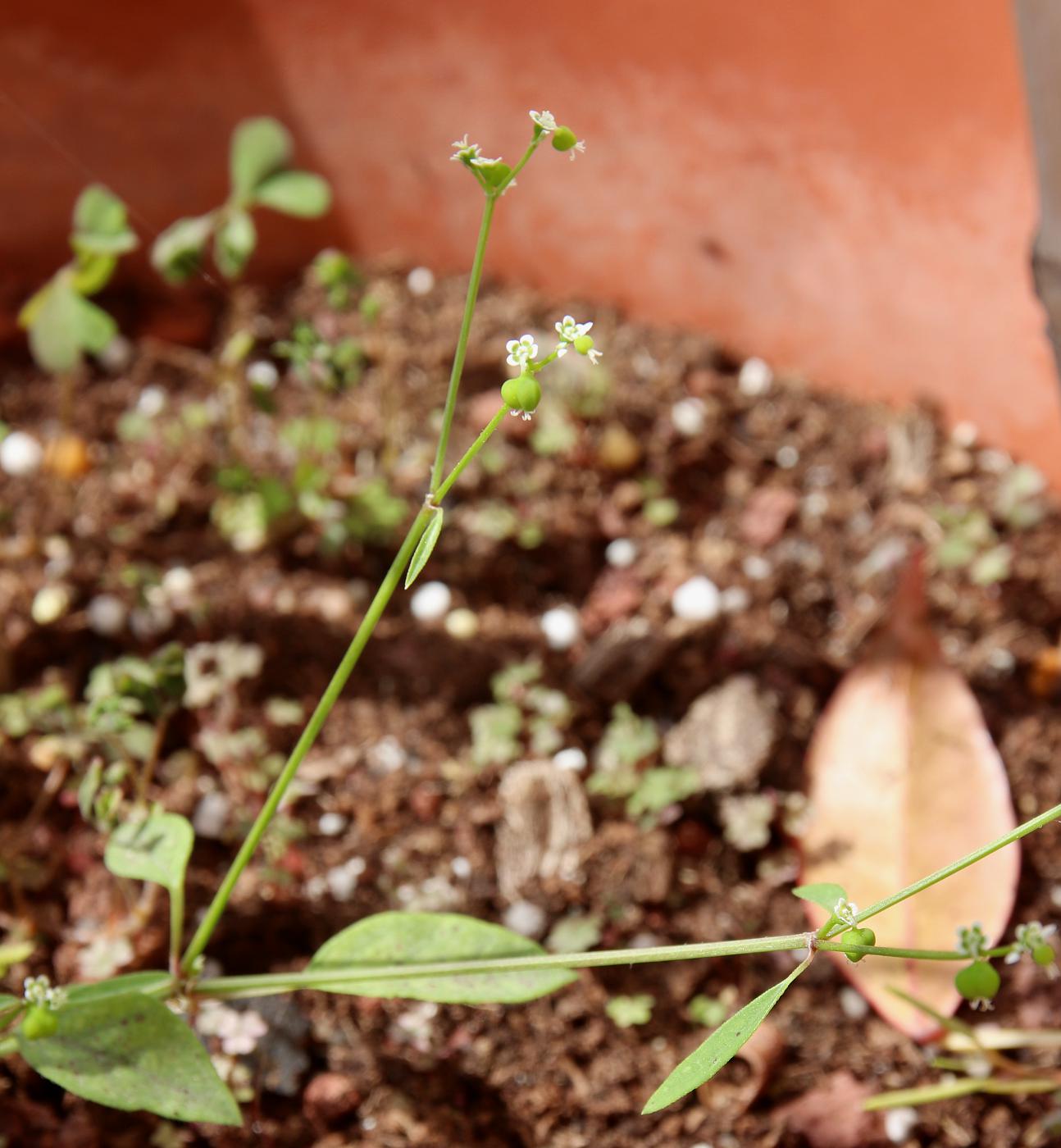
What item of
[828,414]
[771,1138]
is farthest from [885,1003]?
[828,414]

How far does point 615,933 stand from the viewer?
904 millimetres

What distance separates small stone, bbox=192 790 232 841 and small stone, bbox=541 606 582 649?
32 cm

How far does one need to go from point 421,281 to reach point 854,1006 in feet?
2.87

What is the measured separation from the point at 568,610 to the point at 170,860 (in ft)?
1.59

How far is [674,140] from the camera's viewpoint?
45.8 inches

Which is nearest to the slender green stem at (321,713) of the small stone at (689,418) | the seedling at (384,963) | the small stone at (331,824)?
the seedling at (384,963)

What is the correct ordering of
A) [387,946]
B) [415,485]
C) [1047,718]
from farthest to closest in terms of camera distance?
[415,485] → [1047,718] → [387,946]

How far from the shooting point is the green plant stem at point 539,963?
0.54m

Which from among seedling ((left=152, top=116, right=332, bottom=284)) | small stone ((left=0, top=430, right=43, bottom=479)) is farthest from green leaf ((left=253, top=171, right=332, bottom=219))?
small stone ((left=0, top=430, right=43, bottom=479))

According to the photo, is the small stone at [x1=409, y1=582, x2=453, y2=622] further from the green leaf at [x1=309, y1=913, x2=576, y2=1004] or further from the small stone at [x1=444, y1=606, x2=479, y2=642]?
the green leaf at [x1=309, y1=913, x2=576, y2=1004]

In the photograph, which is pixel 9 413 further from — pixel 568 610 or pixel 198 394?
pixel 568 610

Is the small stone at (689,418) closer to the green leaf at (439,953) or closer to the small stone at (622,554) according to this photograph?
the small stone at (622,554)

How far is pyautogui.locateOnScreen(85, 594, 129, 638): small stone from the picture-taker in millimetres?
1048


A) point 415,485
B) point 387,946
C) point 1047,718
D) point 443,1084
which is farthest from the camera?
point 415,485
